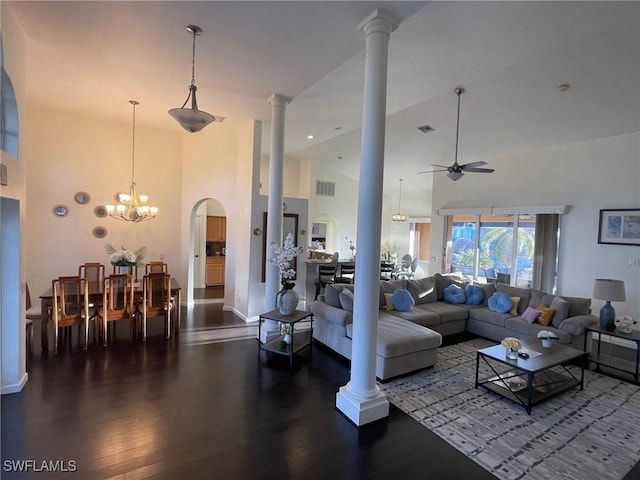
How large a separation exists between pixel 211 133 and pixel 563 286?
771 cm

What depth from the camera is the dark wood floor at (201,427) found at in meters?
2.44

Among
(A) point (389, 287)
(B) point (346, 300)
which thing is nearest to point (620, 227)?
(A) point (389, 287)

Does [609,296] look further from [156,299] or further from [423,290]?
[156,299]

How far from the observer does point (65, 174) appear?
6.08 m

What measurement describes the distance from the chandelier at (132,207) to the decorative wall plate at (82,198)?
1.39 ft

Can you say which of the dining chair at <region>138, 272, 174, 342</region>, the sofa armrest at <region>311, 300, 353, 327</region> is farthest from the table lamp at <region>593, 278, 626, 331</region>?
the dining chair at <region>138, 272, 174, 342</region>

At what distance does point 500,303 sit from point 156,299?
553cm

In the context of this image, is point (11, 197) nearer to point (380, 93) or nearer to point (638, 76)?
point (380, 93)

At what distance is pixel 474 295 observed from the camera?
19.6ft

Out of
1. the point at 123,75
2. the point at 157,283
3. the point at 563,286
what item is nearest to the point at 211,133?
the point at 123,75

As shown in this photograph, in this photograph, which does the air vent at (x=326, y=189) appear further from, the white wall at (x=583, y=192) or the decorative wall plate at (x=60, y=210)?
the decorative wall plate at (x=60, y=210)

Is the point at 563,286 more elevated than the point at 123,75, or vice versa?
the point at 123,75

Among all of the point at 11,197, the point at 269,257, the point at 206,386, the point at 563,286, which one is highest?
the point at 11,197

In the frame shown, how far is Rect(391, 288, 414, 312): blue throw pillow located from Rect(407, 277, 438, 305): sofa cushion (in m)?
0.46
